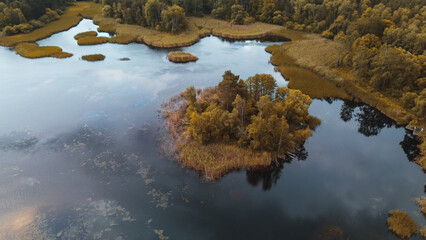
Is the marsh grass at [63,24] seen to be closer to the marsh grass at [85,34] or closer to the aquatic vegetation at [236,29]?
the marsh grass at [85,34]

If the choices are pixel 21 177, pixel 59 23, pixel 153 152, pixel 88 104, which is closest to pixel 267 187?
pixel 153 152

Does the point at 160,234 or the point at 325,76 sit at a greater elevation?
the point at 325,76

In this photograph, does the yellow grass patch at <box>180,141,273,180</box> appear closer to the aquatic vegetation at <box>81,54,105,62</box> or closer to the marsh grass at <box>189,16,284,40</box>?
the aquatic vegetation at <box>81,54,105,62</box>

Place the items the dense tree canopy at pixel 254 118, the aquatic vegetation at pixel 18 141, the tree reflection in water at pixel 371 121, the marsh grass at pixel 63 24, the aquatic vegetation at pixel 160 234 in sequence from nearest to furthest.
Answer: the aquatic vegetation at pixel 160 234, the dense tree canopy at pixel 254 118, the aquatic vegetation at pixel 18 141, the tree reflection in water at pixel 371 121, the marsh grass at pixel 63 24

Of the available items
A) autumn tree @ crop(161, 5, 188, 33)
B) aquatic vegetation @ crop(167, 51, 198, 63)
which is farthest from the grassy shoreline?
autumn tree @ crop(161, 5, 188, 33)

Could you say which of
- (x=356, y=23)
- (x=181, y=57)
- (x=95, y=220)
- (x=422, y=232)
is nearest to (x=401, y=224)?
(x=422, y=232)

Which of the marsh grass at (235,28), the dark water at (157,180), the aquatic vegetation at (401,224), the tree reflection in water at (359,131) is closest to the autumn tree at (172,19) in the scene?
the marsh grass at (235,28)

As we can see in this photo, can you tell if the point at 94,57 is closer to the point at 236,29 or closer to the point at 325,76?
the point at 236,29
